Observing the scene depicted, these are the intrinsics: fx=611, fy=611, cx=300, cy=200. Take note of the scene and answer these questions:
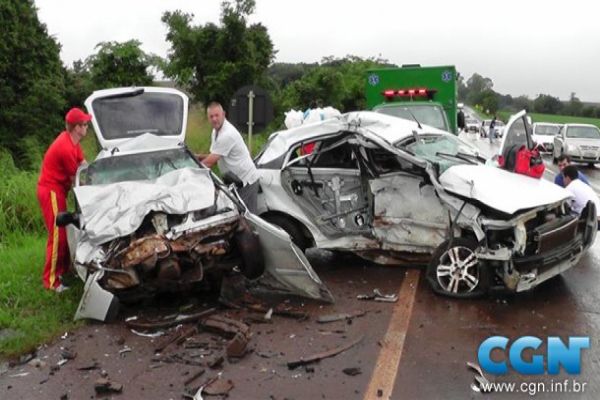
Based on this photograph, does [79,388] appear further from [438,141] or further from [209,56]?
[209,56]

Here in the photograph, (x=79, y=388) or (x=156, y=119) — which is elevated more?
(x=156, y=119)

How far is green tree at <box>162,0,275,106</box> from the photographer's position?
21906 millimetres

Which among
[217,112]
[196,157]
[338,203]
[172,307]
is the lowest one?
[172,307]

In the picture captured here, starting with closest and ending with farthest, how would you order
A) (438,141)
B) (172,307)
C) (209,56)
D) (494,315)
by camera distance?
(494,315) → (172,307) → (438,141) → (209,56)

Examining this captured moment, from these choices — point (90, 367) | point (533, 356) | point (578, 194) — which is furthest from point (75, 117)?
point (578, 194)

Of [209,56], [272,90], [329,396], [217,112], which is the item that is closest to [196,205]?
[217,112]

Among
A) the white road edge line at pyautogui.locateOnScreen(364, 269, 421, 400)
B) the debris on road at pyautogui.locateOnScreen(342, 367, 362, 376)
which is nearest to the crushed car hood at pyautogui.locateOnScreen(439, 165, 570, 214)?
the white road edge line at pyautogui.locateOnScreen(364, 269, 421, 400)

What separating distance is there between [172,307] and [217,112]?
2386 mm

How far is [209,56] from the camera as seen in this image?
2228cm

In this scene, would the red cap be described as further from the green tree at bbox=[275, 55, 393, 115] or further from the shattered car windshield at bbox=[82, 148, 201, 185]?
the green tree at bbox=[275, 55, 393, 115]

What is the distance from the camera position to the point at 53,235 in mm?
6410

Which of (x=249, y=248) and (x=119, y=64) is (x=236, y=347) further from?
(x=119, y=64)

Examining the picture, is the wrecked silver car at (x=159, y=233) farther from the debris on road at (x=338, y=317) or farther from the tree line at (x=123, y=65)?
the tree line at (x=123, y=65)

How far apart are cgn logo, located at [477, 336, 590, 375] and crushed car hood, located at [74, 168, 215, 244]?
2.80 metres
